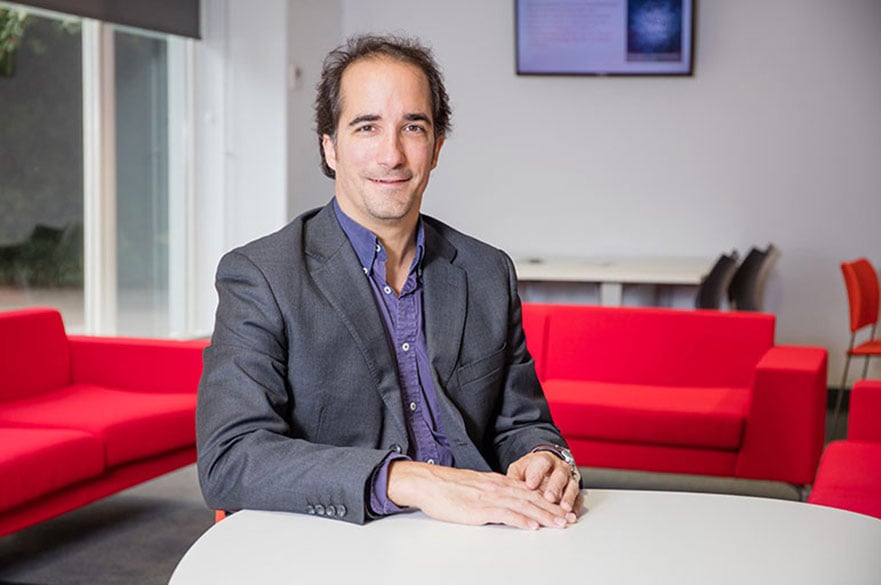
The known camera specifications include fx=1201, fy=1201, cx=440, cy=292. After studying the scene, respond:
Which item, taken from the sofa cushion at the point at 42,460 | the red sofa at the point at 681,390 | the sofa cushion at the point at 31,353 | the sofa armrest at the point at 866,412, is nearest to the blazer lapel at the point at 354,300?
the sofa cushion at the point at 42,460

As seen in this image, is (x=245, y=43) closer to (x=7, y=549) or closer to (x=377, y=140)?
(x=7, y=549)

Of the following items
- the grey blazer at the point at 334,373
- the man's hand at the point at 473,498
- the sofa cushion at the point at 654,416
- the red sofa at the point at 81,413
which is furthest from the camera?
the sofa cushion at the point at 654,416

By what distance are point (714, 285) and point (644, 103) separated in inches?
74.3

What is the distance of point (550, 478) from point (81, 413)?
8.78ft

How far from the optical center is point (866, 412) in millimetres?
3764

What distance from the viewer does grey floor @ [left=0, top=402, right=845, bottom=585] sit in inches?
146

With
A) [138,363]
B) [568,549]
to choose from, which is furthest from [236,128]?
[568,549]

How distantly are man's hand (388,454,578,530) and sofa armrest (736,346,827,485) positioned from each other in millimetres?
2837

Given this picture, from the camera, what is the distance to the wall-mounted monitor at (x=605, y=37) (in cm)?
759

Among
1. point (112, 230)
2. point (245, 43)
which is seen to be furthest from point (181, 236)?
point (245, 43)

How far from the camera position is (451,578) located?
1380 mm

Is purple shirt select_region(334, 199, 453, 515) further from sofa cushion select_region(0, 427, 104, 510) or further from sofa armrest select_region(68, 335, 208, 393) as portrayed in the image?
sofa armrest select_region(68, 335, 208, 393)

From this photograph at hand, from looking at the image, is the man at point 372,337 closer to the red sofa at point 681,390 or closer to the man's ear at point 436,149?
the man's ear at point 436,149

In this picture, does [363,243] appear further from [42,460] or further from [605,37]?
[605,37]
